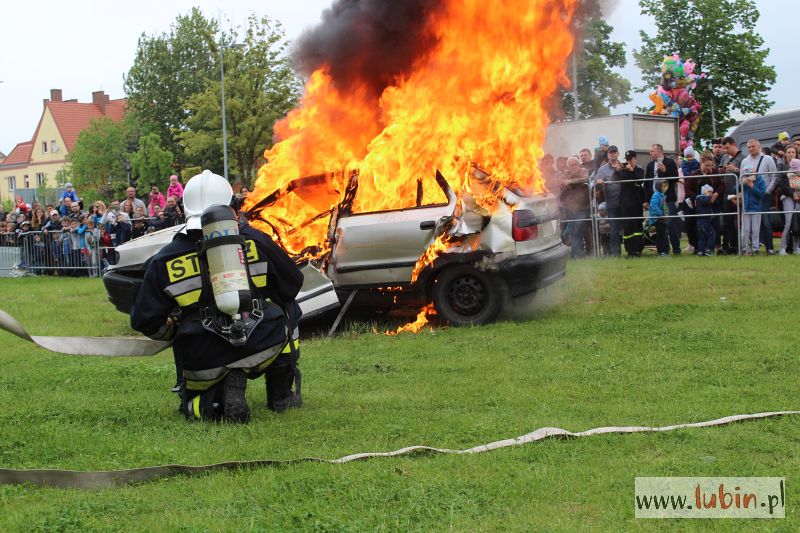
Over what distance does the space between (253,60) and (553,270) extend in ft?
113

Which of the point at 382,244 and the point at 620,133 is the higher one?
the point at 620,133

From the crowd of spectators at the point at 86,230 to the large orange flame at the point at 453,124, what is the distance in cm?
854

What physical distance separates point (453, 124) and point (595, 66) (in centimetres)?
830

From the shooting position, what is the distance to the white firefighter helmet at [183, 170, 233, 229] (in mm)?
6160

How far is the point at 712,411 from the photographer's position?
227 inches

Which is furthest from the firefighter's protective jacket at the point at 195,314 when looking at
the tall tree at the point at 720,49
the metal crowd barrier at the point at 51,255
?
the tall tree at the point at 720,49

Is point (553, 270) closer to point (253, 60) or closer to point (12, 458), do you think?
point (12, 458)

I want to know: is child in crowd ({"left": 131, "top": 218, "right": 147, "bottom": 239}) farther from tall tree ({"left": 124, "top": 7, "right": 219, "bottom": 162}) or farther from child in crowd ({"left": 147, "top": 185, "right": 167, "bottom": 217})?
tall tree ({"left": 124, "top": 7, "right": 219, "bottom": 162})

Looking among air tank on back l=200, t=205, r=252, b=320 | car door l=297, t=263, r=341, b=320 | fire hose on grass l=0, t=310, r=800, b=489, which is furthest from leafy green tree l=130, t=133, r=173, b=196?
fire hose on grass l=0, t=310, r=800, b=489

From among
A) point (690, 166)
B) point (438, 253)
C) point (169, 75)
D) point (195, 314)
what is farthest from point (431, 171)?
point (169, 75)

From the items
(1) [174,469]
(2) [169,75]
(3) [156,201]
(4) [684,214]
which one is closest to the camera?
(1) [174,469]

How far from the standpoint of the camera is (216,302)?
580 centimetres

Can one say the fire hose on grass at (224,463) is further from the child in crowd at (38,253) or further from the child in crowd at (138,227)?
the child in crowd at (38,253)

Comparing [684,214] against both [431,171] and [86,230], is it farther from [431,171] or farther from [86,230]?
[86,230]
